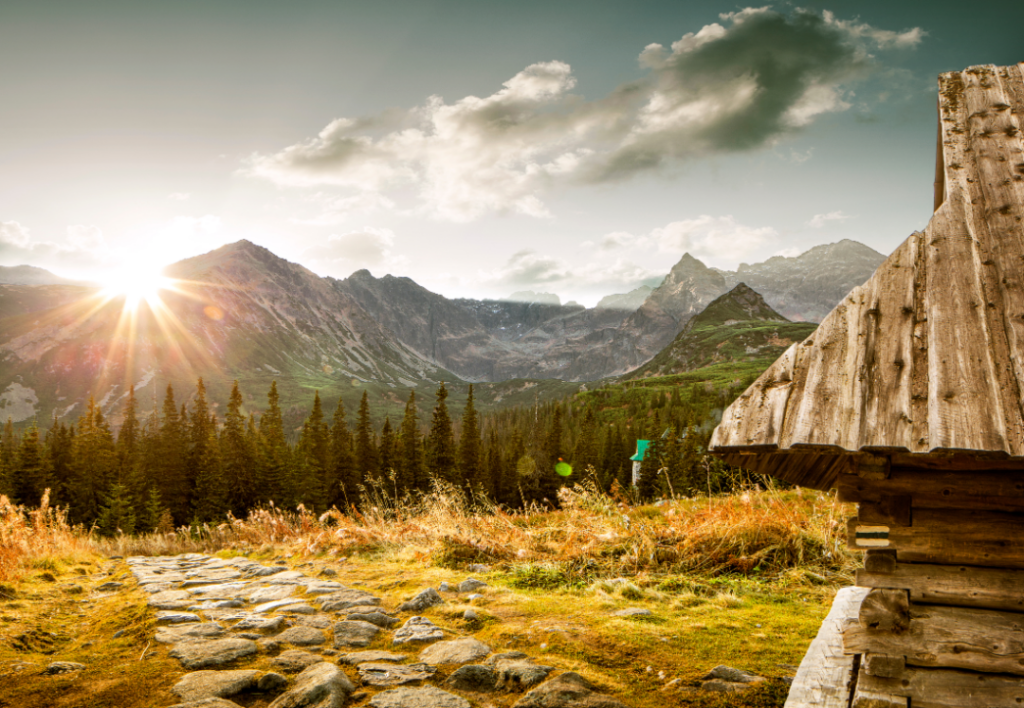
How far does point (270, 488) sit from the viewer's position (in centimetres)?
4547

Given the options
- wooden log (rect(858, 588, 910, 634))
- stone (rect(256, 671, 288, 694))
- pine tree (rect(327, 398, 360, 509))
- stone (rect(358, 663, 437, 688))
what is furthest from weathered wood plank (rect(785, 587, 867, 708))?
pine tree (rect(327, 398, 360, 509))

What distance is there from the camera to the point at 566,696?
3361 mm

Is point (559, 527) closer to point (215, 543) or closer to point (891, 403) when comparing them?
point (891, 403)

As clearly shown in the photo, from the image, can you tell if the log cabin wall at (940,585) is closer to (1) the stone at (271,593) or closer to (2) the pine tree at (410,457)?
(1) the stone at (271,593)

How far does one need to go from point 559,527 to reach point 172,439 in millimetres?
49985

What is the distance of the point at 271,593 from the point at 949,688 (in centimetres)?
657

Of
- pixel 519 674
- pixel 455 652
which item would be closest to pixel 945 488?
pixel 519 674

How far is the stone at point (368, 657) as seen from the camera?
4.12 m

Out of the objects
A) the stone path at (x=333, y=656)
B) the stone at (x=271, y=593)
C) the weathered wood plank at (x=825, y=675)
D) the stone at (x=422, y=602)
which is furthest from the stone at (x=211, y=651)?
the weathered wood plank at (x=825, y=675)

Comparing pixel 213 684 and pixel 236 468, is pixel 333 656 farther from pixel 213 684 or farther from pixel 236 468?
pixel 236 468

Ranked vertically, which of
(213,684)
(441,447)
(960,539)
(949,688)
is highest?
(960,539)

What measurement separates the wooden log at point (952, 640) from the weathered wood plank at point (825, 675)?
0.38 metres

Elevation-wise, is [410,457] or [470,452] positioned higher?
[410,457]

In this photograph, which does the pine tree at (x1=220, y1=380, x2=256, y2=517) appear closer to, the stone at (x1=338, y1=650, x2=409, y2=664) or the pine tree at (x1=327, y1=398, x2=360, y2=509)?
the pine tree at (x1=327, y1=398, x2=360, y2=509)
